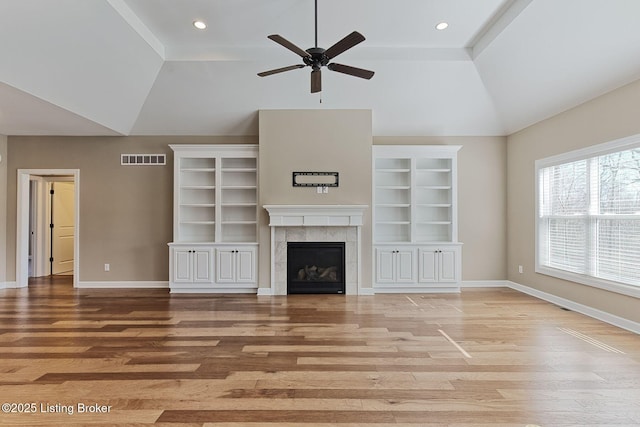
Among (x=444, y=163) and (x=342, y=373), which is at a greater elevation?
(x=444, y=163)

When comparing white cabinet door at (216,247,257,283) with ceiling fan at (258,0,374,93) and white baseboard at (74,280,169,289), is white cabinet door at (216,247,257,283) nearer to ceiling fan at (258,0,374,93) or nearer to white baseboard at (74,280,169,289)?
white baseboard at (74,280,169,289)

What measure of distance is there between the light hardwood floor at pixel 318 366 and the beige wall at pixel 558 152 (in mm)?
373

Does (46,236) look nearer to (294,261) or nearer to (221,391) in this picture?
(294,261)

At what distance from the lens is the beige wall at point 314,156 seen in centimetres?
565

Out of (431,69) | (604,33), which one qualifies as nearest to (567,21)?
(604,33)

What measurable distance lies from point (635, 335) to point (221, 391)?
13.8 ft

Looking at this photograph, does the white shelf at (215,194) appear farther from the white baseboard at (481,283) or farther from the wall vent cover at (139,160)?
the white baseboard at (481,283)

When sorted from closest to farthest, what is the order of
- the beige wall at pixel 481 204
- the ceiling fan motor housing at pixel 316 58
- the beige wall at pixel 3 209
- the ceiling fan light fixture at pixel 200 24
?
the ceiling fan motor housing at pixel 316 58 < the ceiling fan light fixture at pixel 200 24 < the beige wall at pixel 3 209 < the beige wall at pixel 481 204

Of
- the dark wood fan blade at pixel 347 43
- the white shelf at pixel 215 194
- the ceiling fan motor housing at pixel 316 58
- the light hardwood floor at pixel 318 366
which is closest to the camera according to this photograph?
the light hardwood floor at pixel 318 366

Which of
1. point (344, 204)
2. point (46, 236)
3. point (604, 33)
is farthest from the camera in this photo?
point (46, 236)

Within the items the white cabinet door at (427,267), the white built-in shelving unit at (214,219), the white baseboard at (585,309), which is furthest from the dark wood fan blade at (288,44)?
the white baseboard at (585,309)

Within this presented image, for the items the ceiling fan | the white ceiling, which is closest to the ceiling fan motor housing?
the ceiling fan

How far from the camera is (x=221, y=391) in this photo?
252cm

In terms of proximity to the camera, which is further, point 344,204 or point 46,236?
point 46,236
